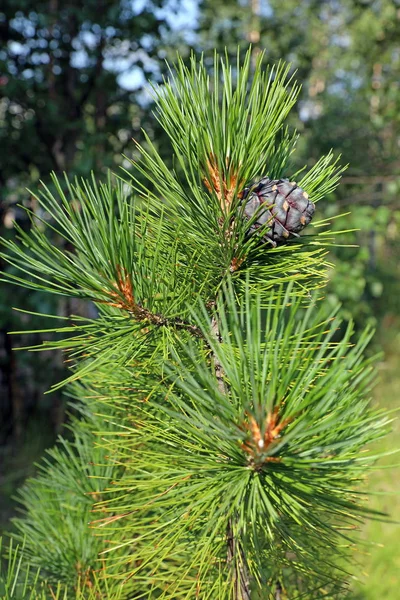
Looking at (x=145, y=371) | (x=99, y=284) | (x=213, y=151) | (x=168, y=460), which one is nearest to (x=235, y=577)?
(x=168, y=460)

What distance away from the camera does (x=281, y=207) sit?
654 millimetres

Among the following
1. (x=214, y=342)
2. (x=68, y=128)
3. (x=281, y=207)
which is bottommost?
(x=214, y=342)

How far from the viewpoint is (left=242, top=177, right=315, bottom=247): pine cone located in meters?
0.66

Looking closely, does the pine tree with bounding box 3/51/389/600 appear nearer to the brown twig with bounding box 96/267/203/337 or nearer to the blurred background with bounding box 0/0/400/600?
the brown twig with bounding box 96/267/203/337

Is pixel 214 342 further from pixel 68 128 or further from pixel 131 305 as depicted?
pixel 68 128

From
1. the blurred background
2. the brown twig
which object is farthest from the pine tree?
the blurred background

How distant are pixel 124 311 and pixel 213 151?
0.77 ft

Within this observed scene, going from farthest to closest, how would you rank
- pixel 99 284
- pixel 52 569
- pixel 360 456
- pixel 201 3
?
1. pixel 201 3
2. pixel 52 569
3. pixel 99 284
4. pixel 360 456

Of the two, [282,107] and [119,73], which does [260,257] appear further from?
[119,73]

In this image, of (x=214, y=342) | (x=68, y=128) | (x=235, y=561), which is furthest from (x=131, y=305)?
(x=68, y=128)

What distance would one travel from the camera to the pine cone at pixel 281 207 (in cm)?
66

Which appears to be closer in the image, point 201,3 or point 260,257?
point 260,257

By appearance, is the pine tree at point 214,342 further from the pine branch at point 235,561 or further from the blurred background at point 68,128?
the blurred background at point 68,128

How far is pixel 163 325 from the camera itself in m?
0.66
